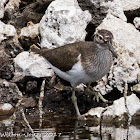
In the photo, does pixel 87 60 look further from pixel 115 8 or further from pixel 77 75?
pixel 115 8

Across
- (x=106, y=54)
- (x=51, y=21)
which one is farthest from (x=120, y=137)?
(x=51, y=21)

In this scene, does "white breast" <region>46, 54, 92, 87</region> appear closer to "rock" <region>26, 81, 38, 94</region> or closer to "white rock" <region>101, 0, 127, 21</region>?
"rock" <region>26, 81, 38, 94</region>

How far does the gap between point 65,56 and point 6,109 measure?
1.70 meters

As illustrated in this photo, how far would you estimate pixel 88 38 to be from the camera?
12.8 m

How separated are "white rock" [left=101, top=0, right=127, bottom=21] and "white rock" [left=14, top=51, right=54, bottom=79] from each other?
2.18m

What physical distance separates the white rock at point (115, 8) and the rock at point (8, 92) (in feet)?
10.1

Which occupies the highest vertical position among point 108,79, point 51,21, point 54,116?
point 51,21

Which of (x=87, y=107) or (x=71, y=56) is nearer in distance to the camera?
(x=71, y=56)

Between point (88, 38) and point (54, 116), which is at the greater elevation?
point (88, 38)

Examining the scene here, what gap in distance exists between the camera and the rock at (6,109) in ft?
35.8

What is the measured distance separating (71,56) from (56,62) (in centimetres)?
43

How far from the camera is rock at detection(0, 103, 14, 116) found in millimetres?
10906

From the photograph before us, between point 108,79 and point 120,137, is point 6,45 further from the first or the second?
point 120,137

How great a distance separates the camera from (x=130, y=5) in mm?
12898
